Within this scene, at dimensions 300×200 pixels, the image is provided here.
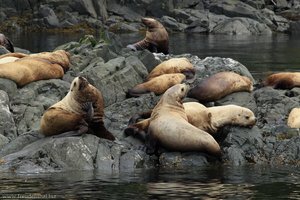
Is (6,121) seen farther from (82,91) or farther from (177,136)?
(177,136)

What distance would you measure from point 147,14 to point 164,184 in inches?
2614

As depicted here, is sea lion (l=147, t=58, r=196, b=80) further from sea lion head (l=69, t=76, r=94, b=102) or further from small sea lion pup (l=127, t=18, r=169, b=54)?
small sea lion pup (l=127, t=18, r=169, b=54)

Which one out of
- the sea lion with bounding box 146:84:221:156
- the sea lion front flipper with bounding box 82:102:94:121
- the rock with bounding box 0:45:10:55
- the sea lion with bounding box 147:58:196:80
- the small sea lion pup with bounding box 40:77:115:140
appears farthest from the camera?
the rock with bounding box 0:45:10:55

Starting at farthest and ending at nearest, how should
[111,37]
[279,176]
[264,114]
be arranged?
[111,37]
[264,114]
[279,176]

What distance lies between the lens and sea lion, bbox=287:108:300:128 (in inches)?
683

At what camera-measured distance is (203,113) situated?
16.9 metres

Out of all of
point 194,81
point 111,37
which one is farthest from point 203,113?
point 111,37

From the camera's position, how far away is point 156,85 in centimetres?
1978

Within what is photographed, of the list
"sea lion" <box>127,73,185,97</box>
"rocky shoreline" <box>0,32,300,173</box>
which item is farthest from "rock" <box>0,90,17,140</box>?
"sea lion" <box>127,73,185,97</box>

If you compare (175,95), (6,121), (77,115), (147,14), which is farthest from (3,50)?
(147,14)

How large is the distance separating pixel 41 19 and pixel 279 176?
60340 mm

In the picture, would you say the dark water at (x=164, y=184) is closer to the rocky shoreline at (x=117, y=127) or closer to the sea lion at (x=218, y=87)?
the rocky shoreline at (x=117, y=127)

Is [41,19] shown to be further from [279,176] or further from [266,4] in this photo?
[279,176]

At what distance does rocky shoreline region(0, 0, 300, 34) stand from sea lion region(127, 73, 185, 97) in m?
47.2
